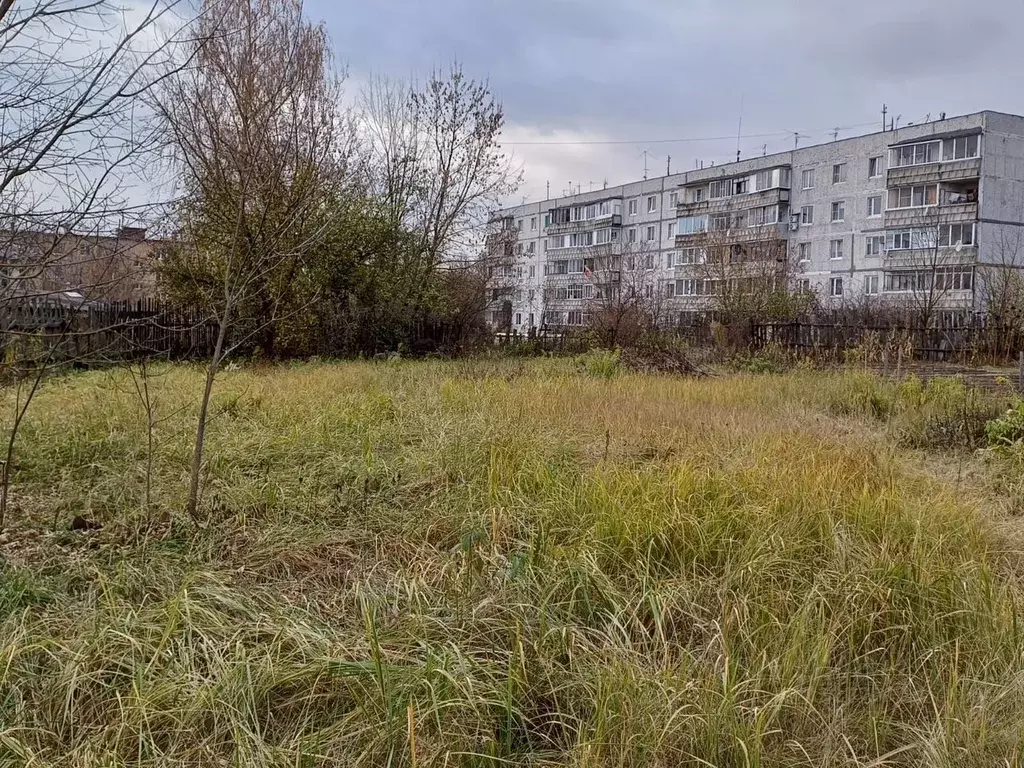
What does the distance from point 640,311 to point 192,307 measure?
1069 centimetres

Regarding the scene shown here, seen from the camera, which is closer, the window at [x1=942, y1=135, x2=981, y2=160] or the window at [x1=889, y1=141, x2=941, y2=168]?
the window at [x1=942, y1=135, x2=981, y2=160]

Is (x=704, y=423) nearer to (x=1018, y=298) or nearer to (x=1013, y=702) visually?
(x=1013, y=702)

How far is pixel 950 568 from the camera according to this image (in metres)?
3.11

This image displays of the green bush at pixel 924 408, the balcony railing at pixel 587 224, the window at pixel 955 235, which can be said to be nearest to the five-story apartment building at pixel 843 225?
the window at pixel 955 235

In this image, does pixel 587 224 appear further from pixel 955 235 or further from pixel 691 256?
pixel 955 235

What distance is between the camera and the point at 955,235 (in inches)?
1266

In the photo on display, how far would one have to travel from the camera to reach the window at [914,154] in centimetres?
3316

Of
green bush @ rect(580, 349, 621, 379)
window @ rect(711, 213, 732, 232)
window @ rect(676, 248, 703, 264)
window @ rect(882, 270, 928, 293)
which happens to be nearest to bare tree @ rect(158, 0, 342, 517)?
green bush @ rect(580, 349, 621, 379)

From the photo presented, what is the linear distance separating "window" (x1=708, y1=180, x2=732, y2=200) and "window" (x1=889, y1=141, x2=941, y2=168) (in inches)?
384

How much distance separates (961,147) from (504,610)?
3747cm

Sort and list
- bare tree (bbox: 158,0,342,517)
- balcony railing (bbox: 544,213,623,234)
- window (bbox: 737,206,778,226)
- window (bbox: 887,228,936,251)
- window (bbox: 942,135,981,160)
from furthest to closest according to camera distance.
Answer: balcony railing (bbox: 544,213,623,234) < window (bbox: 737,206,778,226) < window (bbox: 887,228,936,251) < window (bbox: 942,135,981,160) < bare tree (bbox: 158,0,342,517)

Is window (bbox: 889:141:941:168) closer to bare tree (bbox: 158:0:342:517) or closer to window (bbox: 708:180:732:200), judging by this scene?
window (bbox: 708:180:732:200)

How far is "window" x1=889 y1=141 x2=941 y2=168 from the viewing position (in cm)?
3316

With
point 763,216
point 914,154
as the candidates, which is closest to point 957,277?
point 914,154
